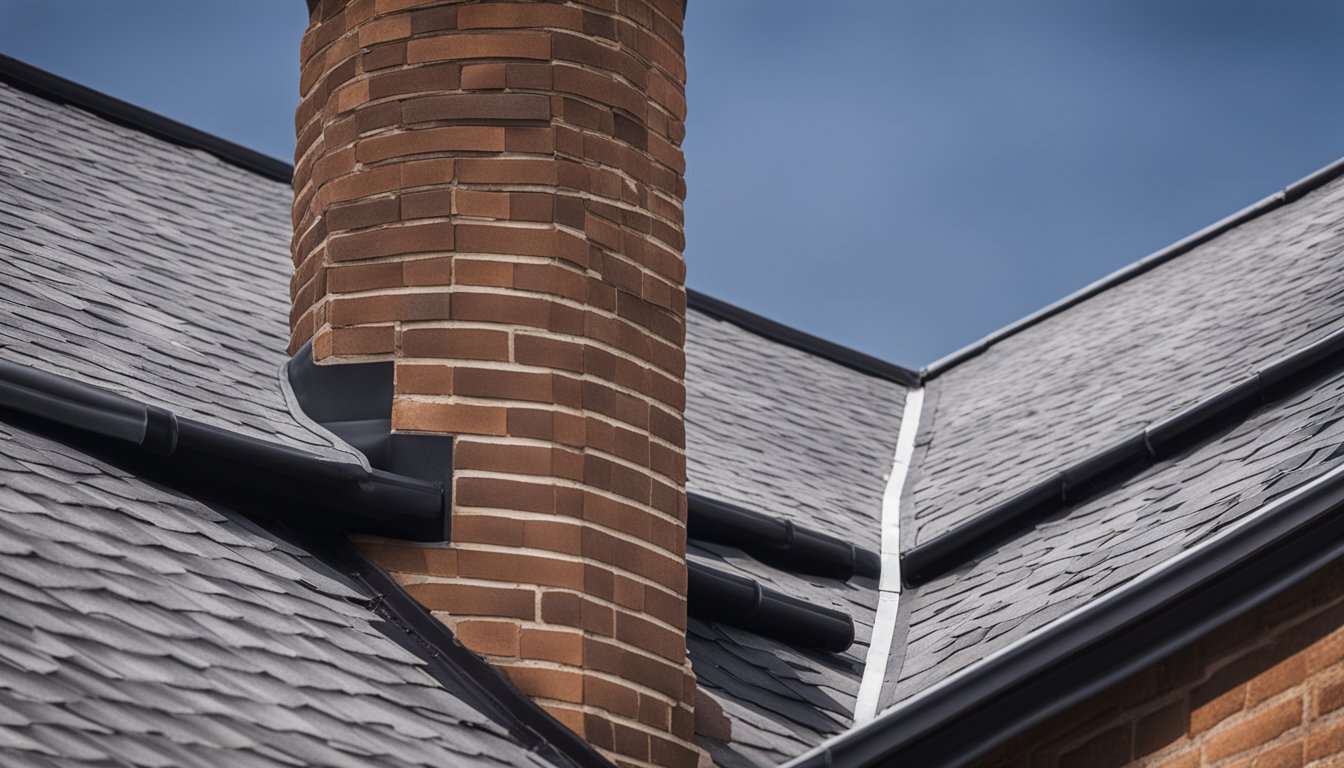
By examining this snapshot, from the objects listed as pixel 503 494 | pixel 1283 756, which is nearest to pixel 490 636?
pixel 503 494

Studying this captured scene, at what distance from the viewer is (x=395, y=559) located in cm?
436

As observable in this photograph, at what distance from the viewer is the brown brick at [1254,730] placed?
3.93 m

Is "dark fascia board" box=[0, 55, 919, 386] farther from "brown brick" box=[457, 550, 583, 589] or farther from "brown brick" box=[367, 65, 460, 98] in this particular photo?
"brown brick" box=[457, 550, 583, 589]

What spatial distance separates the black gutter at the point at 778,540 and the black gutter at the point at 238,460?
5.55 ft

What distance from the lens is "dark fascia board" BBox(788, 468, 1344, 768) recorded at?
399 centimetres

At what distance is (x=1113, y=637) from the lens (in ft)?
13.4

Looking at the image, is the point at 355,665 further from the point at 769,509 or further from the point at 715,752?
the point at 769,509

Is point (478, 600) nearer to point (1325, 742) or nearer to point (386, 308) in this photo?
point (386, 308)

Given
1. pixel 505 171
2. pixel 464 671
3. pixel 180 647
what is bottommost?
pixel 180 647

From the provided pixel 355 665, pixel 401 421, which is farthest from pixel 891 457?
pixel 355 665

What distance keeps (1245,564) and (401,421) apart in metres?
2.23

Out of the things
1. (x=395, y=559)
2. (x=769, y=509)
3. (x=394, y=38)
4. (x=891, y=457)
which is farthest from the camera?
(x=891, y=457)

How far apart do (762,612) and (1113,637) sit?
5.22 ft

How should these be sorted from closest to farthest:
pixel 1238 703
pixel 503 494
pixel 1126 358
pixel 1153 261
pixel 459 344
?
pixel 1238 703
pixel 503 494
pixel 459 344
pixel 1126 358
pixel 1153 261
